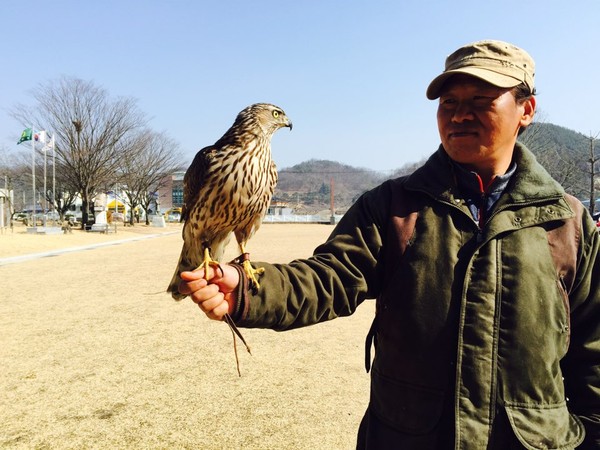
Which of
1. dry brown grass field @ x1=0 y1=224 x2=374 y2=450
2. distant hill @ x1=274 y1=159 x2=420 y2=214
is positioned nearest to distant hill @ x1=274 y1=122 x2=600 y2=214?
distant hill @ x1=274 y1=159 x2=420 y2=214

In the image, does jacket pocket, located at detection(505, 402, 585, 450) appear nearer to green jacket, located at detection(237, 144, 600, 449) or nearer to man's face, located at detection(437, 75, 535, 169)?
green jacket, located at detection(237, 144, 600, 449)

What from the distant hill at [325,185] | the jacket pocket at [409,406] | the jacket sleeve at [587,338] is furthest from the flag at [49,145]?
the distant hill at [325,185]

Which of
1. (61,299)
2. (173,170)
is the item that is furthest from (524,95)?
(173,170)

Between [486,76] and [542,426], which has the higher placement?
[486,76]

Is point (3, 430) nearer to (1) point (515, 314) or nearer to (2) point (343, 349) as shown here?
(2) point (343, 349)

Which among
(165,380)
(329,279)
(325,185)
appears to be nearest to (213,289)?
(329,279)

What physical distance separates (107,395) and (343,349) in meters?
2.82

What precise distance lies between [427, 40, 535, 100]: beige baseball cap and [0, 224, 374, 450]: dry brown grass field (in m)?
2.90

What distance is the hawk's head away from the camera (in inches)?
97.2

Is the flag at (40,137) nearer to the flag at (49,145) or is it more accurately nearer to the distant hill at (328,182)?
the flag at (49,145)

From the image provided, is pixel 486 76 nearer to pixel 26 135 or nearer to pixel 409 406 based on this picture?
pixel 409 406

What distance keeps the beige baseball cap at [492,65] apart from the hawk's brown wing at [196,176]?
3.71 feet

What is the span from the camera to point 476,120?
70.5 inches

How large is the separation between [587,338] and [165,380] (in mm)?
4081
